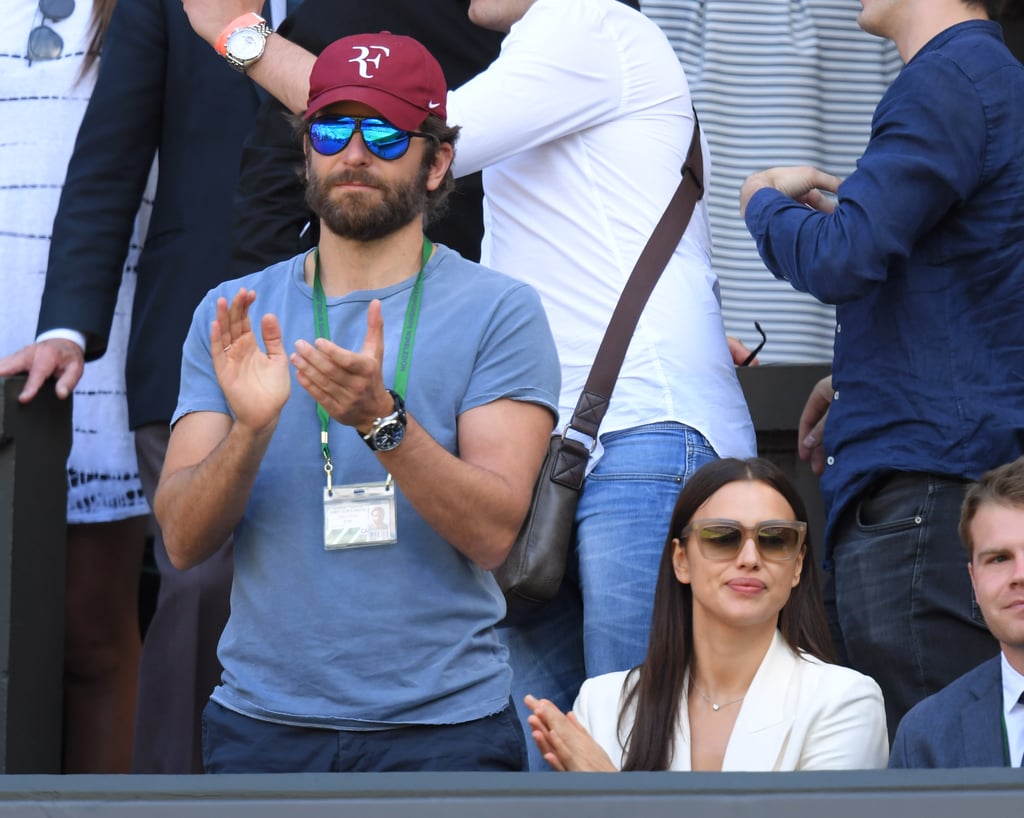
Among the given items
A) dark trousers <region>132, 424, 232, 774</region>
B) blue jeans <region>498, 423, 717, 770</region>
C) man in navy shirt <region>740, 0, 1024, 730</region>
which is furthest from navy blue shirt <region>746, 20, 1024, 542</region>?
dark trousers <region>132, 424, 232, 774</region>

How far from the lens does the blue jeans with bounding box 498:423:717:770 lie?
2895 millimetres

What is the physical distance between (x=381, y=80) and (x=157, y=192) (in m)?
1.17

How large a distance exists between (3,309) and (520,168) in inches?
56.4

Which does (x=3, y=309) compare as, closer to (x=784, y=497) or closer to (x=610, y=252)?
(x=610, y=252)

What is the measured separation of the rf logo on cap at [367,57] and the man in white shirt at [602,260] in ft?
0.73

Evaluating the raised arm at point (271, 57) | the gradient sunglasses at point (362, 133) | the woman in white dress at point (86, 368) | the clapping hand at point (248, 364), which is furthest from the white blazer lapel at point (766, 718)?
the woman in white dress at point (86, 368)

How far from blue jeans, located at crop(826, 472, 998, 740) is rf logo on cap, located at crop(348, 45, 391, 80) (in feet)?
3.55

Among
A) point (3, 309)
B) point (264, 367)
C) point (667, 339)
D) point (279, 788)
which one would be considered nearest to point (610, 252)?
point (667, 339)

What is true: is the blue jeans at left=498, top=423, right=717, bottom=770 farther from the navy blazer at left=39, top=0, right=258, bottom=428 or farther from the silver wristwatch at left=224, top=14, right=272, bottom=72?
the navy blazer at left=39, top=0, right=258, bottom=428

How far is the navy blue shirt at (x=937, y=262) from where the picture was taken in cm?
282

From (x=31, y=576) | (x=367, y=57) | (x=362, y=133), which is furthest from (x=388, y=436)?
(x=31, y=576)

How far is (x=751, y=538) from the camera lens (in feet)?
9.61

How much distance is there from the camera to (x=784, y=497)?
2.98m

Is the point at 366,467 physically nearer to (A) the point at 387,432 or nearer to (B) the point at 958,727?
(A) the point at 387,432
